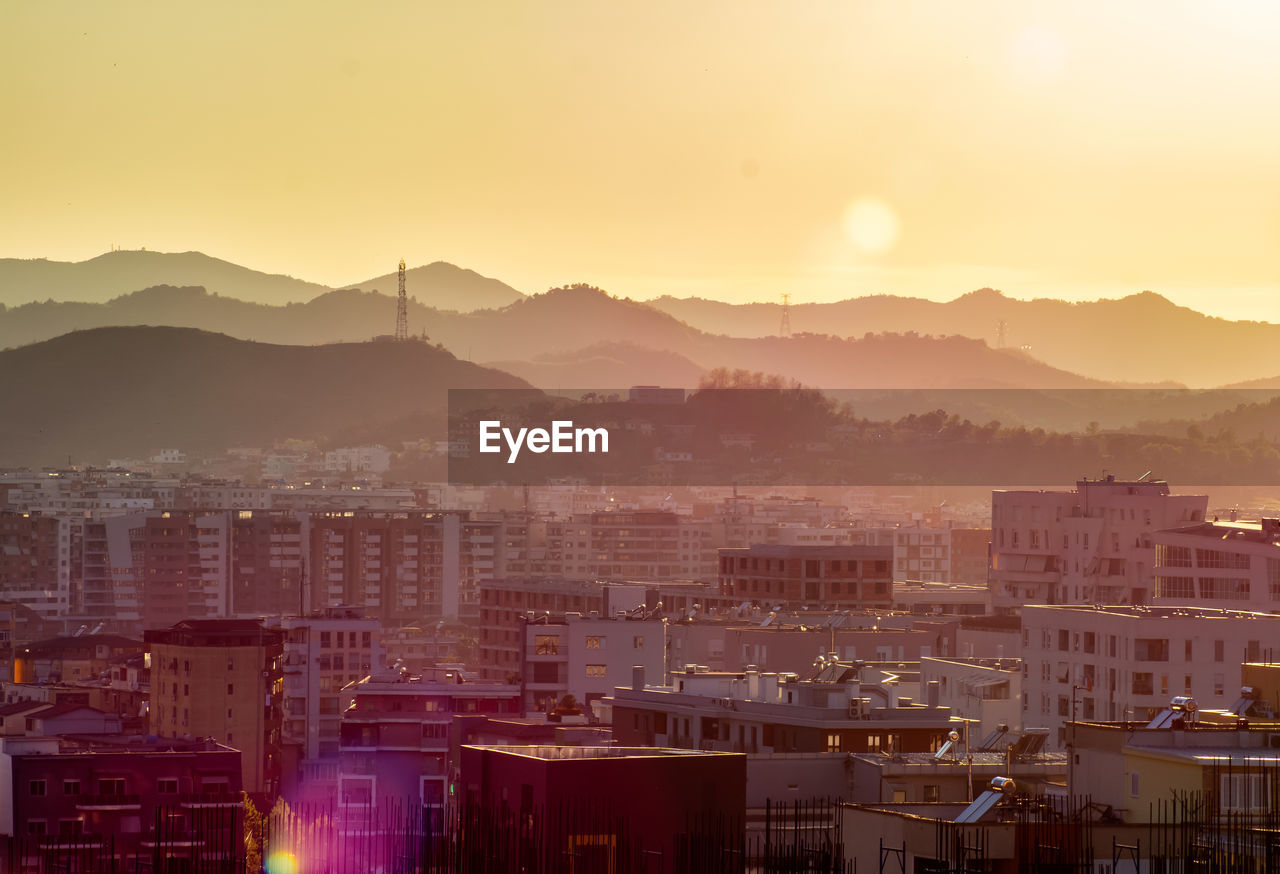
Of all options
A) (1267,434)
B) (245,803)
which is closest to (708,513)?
(1267,434)

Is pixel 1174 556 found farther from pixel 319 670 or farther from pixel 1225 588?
pixel 319 670

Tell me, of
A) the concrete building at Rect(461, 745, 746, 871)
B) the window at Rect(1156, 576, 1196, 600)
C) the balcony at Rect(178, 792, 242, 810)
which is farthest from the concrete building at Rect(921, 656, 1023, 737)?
the concrete building at Rect(461, 745, 746, 871)

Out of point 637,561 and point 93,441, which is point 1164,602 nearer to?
point 637,561

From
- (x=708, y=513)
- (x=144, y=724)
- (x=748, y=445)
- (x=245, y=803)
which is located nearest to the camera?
(x=245, y=803)

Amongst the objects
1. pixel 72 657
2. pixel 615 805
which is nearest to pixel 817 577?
pixel 72 657

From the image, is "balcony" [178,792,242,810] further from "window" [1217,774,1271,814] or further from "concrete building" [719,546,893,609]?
"concrete building" [719,546,893,609]

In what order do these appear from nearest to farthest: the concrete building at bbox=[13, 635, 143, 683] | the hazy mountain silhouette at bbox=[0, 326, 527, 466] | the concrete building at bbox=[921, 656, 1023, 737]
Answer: the concrete building at bbox=[921, 656, 1023, 737] < the concrete building at bbox=[13, 635, 143, 683] < the hazy mountain silhouette at bbox=[0, 326, 527, 466]

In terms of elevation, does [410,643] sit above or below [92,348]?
below
